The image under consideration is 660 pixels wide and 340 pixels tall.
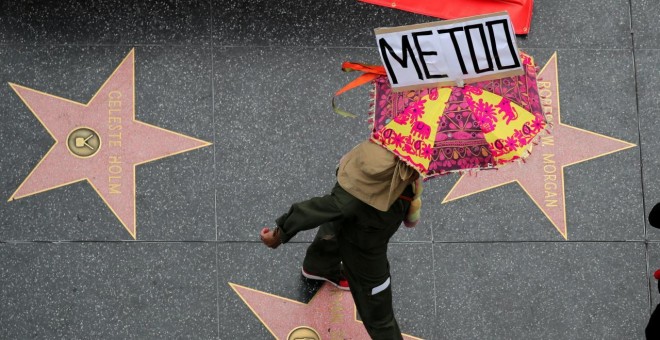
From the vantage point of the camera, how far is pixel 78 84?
5.12 m

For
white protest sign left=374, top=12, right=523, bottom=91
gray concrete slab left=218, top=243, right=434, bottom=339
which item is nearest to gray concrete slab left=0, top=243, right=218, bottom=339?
gray concrete slab left=218, top=243, right=434, bottom=339

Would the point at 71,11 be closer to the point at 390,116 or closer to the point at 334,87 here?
the point at 334,87

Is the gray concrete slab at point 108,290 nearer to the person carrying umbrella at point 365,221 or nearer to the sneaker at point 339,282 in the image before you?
the sneaker at point 339,282

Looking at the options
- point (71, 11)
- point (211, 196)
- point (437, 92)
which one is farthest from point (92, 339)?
point (437, 92)

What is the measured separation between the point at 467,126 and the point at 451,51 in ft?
0.93

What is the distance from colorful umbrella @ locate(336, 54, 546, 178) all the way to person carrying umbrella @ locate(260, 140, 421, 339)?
8 centimetres

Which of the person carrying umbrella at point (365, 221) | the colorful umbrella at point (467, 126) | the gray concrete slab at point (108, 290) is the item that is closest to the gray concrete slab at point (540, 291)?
the person carrying umbrella at point (365, 221)

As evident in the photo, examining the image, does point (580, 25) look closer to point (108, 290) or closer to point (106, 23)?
point (106, 23)

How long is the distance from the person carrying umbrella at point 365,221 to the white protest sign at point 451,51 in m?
0.32

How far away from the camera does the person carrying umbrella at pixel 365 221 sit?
3.88 meters

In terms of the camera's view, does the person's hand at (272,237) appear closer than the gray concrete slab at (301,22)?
Yes

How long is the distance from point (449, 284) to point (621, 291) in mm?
867

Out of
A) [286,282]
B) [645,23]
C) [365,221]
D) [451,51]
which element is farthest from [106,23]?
[645,23]

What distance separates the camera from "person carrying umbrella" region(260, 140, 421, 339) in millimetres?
3875
